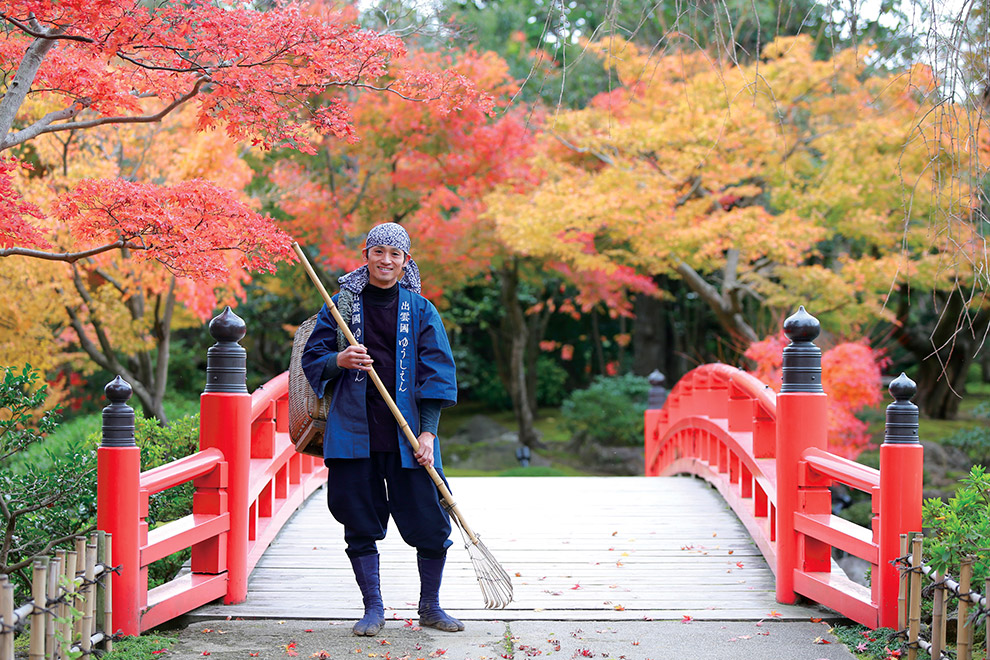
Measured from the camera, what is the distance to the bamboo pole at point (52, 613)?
2799mm

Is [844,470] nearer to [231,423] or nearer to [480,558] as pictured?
[480,558]

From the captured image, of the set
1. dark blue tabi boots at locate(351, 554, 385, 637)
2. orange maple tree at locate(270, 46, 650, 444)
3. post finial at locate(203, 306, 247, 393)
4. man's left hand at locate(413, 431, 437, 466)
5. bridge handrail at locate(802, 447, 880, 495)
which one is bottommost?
dark blue tabi boots at locate(351, 554, 385, 637)

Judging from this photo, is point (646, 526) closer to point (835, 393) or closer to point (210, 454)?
point (210, 454)

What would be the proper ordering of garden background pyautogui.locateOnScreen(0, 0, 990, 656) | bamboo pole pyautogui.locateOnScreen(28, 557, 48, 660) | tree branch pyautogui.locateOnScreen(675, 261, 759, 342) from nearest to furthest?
bamboo pole pyautogui.locateOnScreen(28, 557, 48, 660), garden background pyautogui.locateOnScreen(0, 0, 990, 656), tree branch pyautogui.locateOnScreen(675, 261, 759, 342)

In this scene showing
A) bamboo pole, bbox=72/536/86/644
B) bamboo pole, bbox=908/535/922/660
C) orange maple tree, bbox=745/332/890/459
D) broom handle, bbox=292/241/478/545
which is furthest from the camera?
orange maple tree, bbox=745/332/890/459

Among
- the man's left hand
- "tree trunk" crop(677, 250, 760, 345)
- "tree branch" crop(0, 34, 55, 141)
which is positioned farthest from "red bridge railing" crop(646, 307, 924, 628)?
"tree trunk" crop(677, 250, 760, 345)

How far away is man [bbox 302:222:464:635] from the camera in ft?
12.2

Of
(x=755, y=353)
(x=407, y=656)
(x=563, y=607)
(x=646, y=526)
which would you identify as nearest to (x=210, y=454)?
(x=407, y=656)

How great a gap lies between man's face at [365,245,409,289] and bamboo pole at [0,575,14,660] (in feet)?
5.82

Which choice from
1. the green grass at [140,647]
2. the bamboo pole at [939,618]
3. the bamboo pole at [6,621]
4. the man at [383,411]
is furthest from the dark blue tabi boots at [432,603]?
the bamboo pole at [939,618]

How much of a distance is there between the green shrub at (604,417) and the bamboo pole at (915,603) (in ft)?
41.5

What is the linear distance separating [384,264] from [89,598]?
163cm

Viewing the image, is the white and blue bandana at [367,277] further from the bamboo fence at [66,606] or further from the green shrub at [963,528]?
the green shrub at [963,528]

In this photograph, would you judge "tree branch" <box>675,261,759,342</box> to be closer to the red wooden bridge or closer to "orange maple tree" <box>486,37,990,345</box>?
"orange maple tree" <box>486,37,990,345</box>
